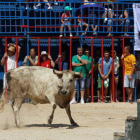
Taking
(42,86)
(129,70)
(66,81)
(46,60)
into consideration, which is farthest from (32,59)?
(66,81)

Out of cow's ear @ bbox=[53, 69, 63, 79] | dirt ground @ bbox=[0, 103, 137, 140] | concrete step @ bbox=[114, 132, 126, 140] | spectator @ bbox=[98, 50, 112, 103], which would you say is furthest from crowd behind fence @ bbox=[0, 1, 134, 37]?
concrete step @ bbox=[114, 132, 126, 140]

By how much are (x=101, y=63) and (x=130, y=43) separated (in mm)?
1631

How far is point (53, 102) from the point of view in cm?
1213

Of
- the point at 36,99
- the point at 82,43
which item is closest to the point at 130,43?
the point at 82,43

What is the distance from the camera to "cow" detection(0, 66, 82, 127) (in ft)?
39.9

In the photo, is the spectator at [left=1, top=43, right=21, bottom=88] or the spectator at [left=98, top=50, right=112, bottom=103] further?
the spectator at [left=98, top=50, right=112, bottom=103]

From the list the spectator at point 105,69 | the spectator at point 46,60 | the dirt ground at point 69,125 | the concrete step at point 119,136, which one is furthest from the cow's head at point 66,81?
the spectator at point 105,69

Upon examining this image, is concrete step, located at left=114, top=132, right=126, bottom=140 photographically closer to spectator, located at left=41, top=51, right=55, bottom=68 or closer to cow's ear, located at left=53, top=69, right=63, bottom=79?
cow's ear, located at left=53, top=69, right=63, bottom=79

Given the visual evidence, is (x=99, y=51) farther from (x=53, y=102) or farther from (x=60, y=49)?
(x=53, y=102)

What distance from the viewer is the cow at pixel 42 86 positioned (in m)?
12.2

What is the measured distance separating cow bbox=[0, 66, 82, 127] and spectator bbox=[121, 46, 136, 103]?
496cm

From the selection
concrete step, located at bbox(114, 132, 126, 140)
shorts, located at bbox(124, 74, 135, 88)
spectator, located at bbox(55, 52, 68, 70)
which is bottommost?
concrete step, located at bbox(114, 132, 126, 140)

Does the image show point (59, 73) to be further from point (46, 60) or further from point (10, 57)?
point (10, 57)

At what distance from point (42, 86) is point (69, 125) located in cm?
113
